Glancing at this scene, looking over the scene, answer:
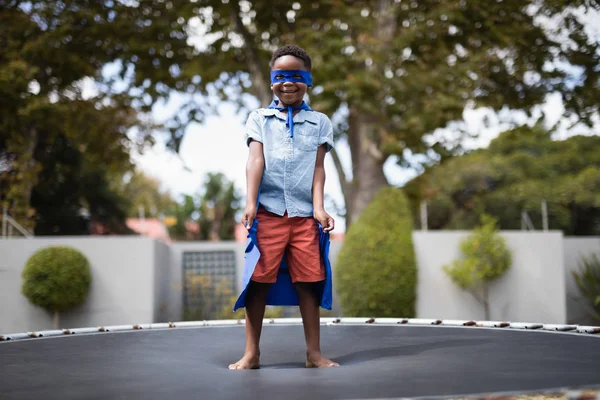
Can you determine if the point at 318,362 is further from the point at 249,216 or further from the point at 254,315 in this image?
the point at 249,216

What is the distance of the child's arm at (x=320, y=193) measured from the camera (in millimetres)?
2553

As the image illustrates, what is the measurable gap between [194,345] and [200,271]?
6703mm

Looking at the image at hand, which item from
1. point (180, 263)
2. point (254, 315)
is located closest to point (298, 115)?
point (254, 315)

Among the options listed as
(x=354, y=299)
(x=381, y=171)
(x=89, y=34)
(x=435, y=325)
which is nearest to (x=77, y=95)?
(x=89, y=34)

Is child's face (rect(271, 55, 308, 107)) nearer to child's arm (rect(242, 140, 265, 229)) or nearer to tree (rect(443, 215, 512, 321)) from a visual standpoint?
child's arm (rect(242, 140, 265, 229))

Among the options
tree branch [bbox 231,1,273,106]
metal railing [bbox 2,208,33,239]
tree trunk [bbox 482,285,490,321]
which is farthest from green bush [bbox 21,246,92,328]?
tree trunk [bbox 482,285,490,321]

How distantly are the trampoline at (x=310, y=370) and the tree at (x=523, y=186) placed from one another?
15.8 meters

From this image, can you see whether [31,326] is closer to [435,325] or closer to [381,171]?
[381,171]

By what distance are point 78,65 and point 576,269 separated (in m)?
7.77

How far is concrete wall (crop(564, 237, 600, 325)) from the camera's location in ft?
31.0

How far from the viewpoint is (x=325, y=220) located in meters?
2.55

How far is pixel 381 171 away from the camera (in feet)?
30.3

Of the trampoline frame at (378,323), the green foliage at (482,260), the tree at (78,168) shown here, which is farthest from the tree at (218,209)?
the trampoline frame at (378,323)

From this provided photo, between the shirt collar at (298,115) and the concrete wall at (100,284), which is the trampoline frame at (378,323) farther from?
the concrete wall at (100,284)
